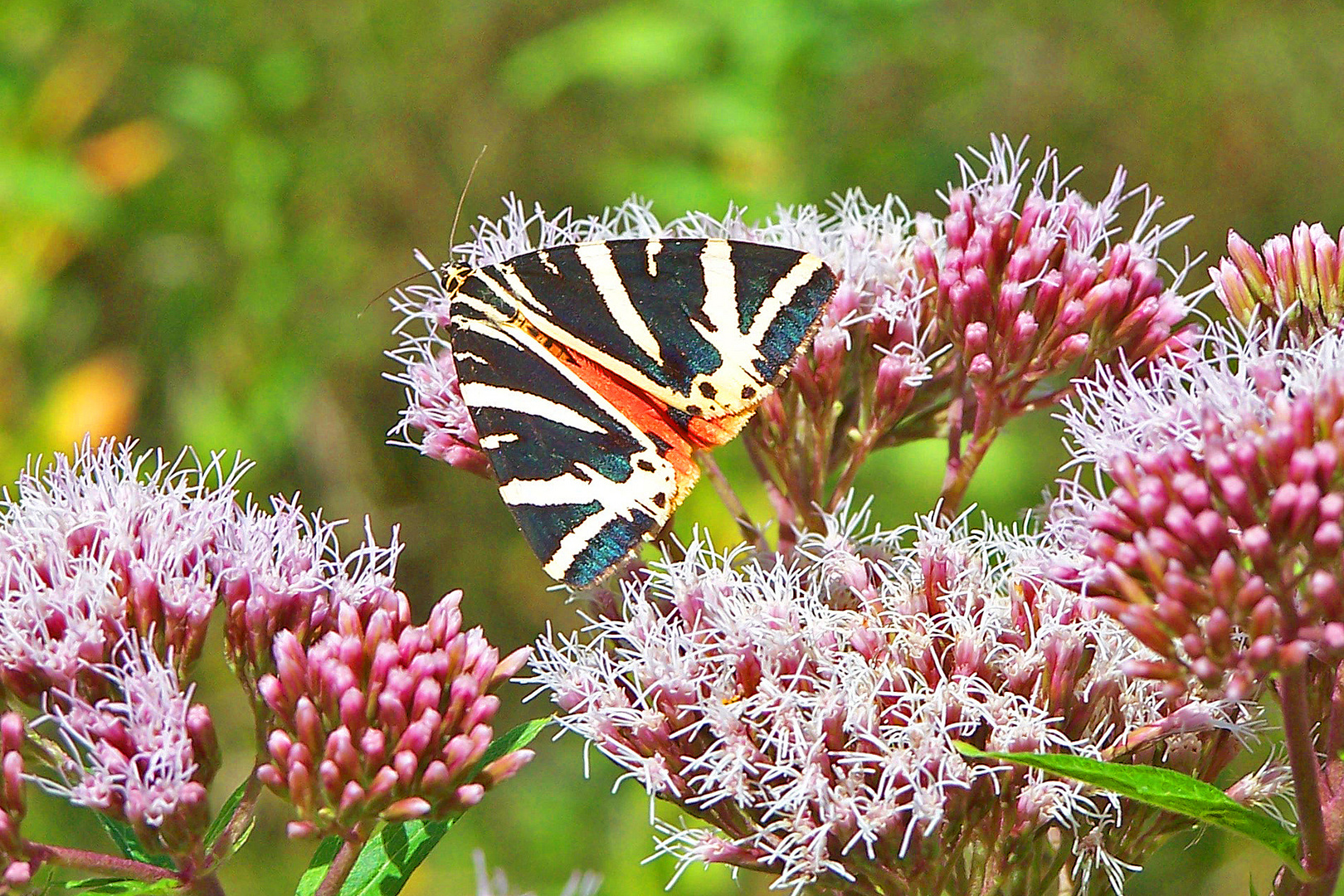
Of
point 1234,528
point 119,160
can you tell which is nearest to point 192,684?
point 1234,528

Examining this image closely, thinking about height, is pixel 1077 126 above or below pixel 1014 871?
above

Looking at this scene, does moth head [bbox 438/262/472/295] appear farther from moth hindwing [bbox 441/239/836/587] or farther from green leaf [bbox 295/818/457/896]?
green leaf [bbox 295/818/457/896]

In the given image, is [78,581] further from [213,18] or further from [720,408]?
[213,18]

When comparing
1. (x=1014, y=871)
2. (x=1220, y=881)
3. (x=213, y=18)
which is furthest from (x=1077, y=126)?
(x=1014, y=871)

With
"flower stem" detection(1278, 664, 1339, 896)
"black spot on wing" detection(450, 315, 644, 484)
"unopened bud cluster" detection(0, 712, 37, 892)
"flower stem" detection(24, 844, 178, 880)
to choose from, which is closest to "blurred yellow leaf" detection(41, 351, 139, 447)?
"black spot on wing" detection(450, 315, 644, 484)

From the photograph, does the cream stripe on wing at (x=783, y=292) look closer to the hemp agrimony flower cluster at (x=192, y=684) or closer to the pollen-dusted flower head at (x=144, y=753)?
the hemp agrimony flower cluster at (x=192, y=684)

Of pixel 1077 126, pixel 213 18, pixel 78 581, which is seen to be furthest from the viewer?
pixel 1077 126
